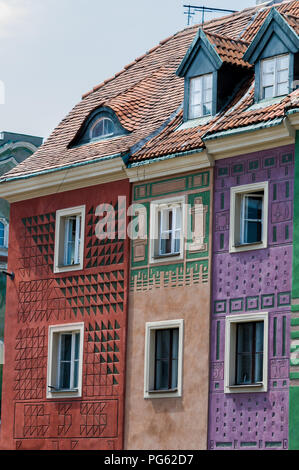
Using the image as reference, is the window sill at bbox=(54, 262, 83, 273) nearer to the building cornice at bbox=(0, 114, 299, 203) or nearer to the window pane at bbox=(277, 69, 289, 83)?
the building cornice at bbox=(0, 114, 299, 203)

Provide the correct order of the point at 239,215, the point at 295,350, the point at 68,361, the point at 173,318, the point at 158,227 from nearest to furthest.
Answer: the point at 295,350
the point at 239,215
the point at 173,318
the point at 158,227
the point at 68,361

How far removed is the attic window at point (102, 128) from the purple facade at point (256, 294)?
4834 mm

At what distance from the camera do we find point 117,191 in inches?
1335

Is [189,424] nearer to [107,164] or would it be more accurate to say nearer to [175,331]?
[175,331]

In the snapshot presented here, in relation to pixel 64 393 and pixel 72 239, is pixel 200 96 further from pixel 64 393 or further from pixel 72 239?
pixel 64 393

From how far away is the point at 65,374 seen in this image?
34.8 m

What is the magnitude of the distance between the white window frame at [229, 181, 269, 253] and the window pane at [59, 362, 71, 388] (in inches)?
250

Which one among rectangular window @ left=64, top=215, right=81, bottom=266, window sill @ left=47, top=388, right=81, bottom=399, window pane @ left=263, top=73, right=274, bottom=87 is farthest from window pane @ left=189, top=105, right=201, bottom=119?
window sill @ left=47, top=388, right=81, bottom=399

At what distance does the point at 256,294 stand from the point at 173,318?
2627mm

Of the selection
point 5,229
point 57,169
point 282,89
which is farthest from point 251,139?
point 5,229

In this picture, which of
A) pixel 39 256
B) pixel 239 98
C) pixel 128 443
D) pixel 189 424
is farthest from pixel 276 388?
pixel 39 256

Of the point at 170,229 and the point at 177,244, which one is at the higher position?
the point at 170,229

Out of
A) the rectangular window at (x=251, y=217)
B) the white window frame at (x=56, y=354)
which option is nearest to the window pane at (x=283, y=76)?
the rectangular window at (x=251, y=217)

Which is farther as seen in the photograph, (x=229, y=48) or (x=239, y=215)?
(x=229, y=48)
